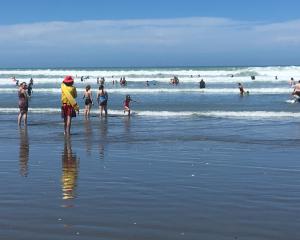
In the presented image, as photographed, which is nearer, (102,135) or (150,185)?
(150,185)

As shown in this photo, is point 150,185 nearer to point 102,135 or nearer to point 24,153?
point 24,153

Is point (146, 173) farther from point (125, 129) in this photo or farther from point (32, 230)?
point (125, 129)

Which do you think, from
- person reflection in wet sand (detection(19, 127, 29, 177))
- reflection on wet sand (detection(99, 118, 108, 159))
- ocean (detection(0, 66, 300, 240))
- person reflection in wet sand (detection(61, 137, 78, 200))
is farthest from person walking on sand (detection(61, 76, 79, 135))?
person reflection in wet sand (detection(61, 137, 78, 200))

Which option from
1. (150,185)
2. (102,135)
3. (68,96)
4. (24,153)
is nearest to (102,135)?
(102,135)

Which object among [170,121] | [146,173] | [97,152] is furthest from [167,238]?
[170,121]

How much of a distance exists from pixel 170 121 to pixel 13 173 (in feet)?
41.9

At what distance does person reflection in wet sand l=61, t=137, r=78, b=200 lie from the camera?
830 cm

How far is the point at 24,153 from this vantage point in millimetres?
12852

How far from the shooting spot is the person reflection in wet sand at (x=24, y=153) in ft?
34.0

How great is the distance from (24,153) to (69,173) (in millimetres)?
3167

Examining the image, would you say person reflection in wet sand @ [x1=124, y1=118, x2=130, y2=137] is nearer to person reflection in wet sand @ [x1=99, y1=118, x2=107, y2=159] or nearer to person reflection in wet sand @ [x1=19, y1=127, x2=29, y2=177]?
person reflection in wet sand @ [x1=99, y1=118, x2=107, y2=159]

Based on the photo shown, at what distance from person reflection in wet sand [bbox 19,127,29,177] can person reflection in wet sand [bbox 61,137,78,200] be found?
2.26 ft

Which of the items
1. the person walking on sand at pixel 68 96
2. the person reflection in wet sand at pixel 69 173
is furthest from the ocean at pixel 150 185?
the person walking on sand at pixel 68 96

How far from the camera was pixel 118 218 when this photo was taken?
6809mm
